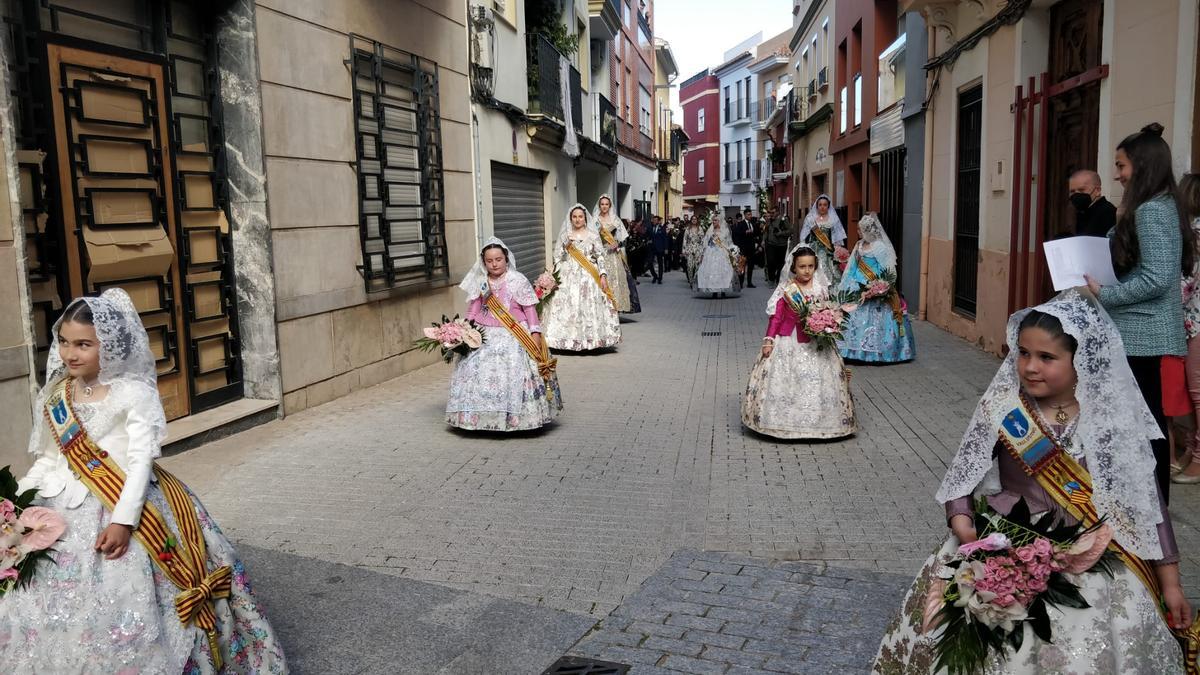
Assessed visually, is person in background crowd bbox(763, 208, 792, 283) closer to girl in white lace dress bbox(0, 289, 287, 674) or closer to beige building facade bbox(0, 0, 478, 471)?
beige building facade bbox(0, 0, 478, 471)

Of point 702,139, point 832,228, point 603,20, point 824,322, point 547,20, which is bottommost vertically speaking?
A: point 824,322

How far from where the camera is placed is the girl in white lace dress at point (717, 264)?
19.9m

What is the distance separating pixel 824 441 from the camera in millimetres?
7305

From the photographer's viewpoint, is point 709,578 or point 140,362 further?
point 709,578

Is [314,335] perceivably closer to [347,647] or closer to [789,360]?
[789,360]

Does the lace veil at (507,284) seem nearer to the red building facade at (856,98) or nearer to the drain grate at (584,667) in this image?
the drain grate at (584,667)

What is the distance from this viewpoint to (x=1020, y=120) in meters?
10.5

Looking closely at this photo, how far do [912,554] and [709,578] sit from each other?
104 centimetres

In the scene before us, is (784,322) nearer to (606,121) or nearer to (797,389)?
(797,389)

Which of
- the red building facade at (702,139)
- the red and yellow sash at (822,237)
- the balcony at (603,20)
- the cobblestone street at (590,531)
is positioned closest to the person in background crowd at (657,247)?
the balcony at (603,20)

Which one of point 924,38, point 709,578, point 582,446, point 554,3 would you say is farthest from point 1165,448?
point 554,3

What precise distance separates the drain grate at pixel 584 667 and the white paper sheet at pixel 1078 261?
2.41 m

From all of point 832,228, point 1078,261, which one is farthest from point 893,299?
point 1078,261

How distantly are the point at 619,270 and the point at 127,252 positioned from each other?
9517 millimetres
